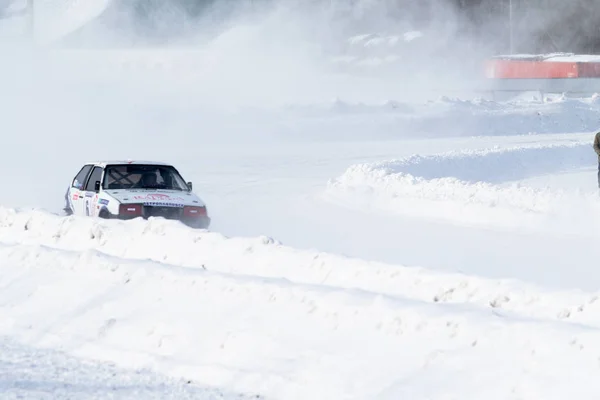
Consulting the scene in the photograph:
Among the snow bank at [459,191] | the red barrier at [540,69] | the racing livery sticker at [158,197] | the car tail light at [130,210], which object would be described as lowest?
the snow bank at [459,191]

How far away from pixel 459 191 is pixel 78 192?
22.8ft

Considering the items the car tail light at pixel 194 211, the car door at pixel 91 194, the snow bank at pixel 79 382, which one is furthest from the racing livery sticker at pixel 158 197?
the snow bank at pixel 79 382

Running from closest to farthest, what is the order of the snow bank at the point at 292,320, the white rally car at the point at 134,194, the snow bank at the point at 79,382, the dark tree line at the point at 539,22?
the snow bank at the point at 292,320 → the snow bank at the point at 79,382 → the white rally car at the point at 134,194 → the dark tree line at the point at 539,22

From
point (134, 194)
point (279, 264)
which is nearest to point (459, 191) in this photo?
point (134, 194)

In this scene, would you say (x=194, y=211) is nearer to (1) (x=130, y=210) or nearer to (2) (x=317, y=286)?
(1) (x=130, y=210)

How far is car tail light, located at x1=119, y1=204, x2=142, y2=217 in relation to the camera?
13.9 metres

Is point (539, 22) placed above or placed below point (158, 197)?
above

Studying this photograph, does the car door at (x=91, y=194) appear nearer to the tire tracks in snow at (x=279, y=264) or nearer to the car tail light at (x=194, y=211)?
the car tail light at (x=194, y=211)

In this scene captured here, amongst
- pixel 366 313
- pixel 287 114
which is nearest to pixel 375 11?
pixel 287 114

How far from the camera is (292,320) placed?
24.6ft

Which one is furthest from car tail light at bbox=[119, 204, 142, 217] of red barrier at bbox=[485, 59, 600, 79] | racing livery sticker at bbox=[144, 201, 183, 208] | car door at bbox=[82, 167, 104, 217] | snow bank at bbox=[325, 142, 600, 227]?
red barrier at bbox=[485, 59, 600, 79]

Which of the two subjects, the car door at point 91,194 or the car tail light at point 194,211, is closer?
the car tail light at point 194,211

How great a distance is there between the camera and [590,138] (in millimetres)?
39750

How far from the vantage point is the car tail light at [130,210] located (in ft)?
45.7
